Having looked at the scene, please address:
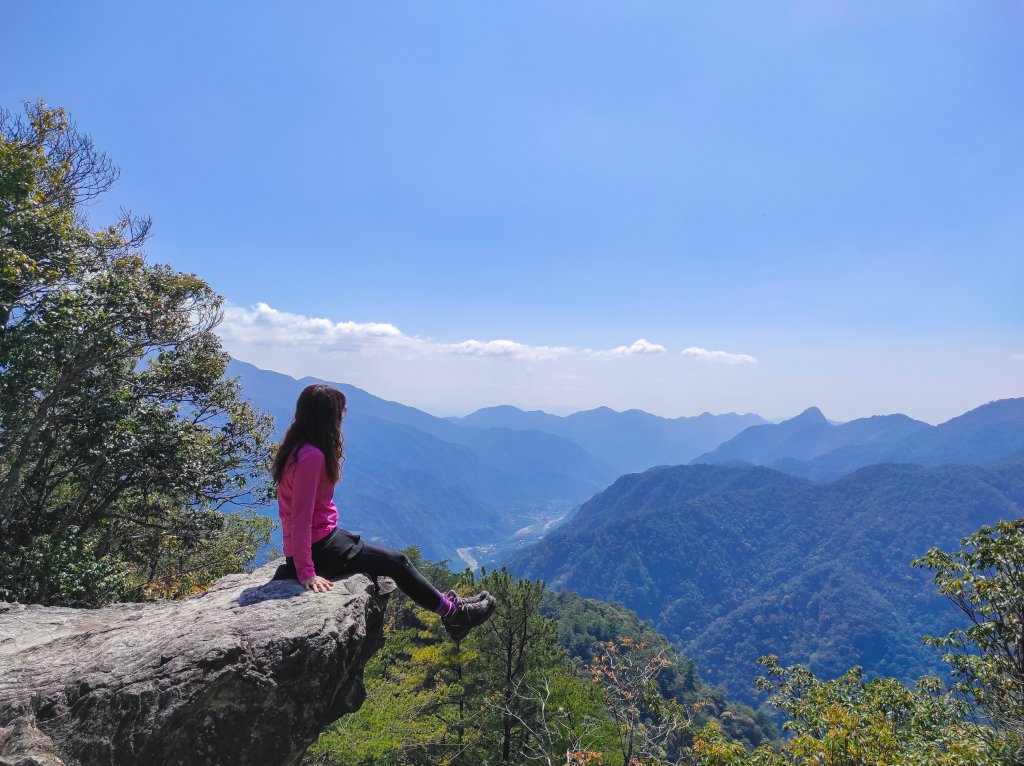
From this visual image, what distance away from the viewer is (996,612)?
8719mm

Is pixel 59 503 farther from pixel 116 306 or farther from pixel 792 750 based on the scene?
pixel 792 750

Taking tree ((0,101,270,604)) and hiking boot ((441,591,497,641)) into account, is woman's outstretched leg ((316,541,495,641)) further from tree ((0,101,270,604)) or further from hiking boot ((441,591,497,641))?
tree ((0,101,270,604))

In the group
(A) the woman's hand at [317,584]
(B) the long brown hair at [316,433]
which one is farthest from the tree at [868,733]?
(B) the long brown hair at [316,433]

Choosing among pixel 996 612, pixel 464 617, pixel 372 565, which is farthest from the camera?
pixel 996 612

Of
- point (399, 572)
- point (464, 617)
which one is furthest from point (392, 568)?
point (464, 617)

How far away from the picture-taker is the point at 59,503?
12906mm

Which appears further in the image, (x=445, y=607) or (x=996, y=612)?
(x=996, y=612)

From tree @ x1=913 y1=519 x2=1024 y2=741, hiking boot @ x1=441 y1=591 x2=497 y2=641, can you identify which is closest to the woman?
hiking boot @ x1=441 y1=591 x2=497 y2=641

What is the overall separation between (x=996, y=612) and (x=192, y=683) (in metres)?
12.2

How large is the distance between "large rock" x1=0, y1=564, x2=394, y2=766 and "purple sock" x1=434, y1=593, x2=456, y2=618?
790 millimetres

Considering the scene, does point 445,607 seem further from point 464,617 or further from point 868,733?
point 868,733

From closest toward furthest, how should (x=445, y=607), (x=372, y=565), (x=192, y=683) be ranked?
(x=192, y=683) → (x=372, y=565) → (x=445, y=607)

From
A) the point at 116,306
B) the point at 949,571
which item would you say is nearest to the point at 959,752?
the point at 949,571

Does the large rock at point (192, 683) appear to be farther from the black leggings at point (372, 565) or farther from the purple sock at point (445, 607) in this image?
the purple sock at point (445, 607)
